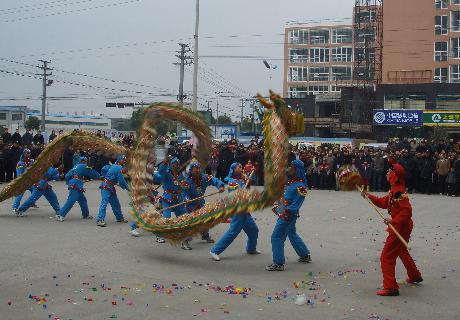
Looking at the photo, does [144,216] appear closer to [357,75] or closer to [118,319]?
[118,319]

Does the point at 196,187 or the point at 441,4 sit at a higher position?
the point at 441,4

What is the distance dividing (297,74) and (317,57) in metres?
3.54

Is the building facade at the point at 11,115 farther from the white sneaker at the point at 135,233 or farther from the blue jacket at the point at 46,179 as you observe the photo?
the white sneaker at the point at 135,233

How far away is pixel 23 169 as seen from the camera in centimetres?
1424

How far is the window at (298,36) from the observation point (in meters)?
78.1

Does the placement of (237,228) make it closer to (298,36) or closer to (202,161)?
(202,161)

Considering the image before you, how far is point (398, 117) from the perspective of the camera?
40.8 metres

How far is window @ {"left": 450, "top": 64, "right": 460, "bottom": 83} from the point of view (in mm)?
53997

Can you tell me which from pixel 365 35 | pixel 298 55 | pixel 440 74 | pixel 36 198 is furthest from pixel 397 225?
pixel 298 55

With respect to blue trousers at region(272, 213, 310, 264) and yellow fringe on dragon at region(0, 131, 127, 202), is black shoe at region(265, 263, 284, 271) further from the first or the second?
yellow fringe on dragon at region(0, 131, 127, 202)

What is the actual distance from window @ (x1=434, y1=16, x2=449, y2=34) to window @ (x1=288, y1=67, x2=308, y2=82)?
24.7 meters

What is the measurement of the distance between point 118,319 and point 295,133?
146 inches

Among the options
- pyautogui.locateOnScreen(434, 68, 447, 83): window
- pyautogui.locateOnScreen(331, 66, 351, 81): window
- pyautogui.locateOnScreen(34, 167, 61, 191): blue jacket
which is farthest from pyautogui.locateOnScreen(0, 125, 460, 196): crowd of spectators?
pyautogui.locateOnScreen(331, 66, 351, 81): window

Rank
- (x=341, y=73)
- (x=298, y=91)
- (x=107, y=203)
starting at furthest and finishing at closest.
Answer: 1. (x=341, y=73)
2. (x=298, y=91)
3. (x=107, y=203)
